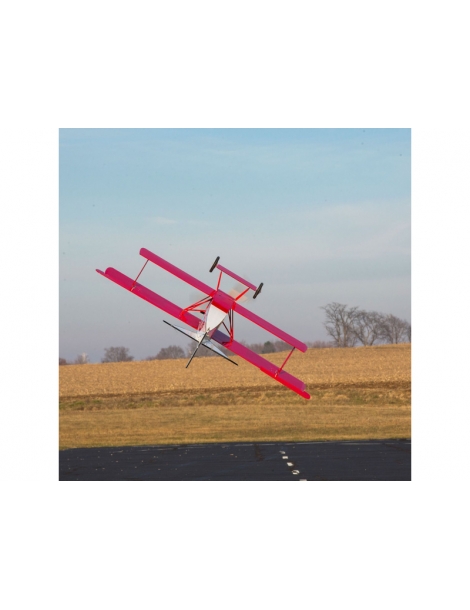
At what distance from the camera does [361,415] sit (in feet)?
109

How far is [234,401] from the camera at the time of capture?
37844 millimetres

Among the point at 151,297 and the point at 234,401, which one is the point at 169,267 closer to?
the point at 151,297

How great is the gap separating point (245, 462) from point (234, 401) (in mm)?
17403

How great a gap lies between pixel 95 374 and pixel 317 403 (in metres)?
14.4

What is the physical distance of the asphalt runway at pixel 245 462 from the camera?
18.3 meters

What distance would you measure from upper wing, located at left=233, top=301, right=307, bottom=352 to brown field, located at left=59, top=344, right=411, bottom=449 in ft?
43.6

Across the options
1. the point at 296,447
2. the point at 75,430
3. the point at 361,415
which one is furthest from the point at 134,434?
the point at 361,415

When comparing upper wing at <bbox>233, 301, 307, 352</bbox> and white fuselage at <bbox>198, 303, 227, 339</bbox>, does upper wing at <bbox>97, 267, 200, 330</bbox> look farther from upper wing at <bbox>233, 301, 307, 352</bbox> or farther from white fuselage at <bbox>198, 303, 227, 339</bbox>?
upper wing at <bbox>233, 301, 307, 352</bbox>

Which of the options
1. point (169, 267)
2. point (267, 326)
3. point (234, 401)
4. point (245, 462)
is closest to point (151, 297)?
point (169, 267)

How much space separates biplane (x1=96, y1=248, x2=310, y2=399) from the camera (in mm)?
14609

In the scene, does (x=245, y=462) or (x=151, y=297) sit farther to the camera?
(x=245, y=462)

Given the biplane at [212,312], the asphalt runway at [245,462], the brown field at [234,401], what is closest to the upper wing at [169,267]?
the biplane at [212,312]

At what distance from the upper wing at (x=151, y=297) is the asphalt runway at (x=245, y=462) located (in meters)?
4.40
